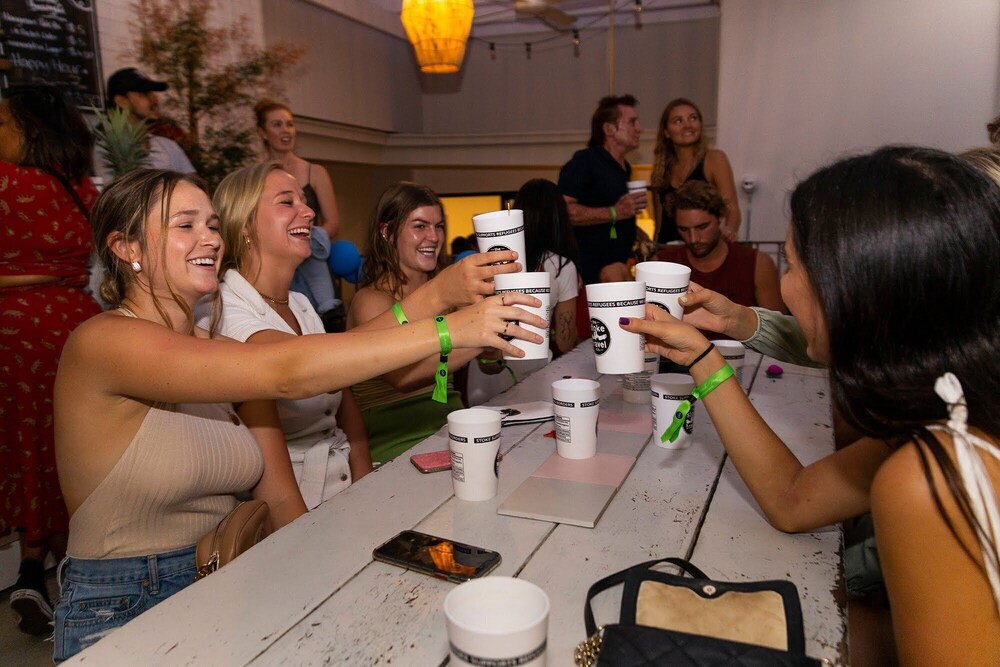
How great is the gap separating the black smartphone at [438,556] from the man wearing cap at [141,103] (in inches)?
120

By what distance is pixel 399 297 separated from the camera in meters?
2.58

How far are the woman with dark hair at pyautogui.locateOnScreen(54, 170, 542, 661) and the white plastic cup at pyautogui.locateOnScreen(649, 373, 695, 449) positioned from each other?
43cm

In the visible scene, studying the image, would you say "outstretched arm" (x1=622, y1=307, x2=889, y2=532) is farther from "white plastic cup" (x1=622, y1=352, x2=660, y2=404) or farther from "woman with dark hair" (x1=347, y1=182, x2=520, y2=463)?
"woman with dark hair" (x1=347, y1=182, x2=520, y2=463)

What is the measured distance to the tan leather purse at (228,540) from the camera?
132cm

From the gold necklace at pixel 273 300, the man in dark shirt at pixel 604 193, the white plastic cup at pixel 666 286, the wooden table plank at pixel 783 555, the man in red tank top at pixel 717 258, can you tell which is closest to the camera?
the wooden table plank at pixel 783 555

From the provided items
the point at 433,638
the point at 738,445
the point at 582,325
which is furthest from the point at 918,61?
the point at 433,638

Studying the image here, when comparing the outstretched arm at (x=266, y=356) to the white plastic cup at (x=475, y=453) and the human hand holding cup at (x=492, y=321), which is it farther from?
the white plastic cup at (x=475, y=453)

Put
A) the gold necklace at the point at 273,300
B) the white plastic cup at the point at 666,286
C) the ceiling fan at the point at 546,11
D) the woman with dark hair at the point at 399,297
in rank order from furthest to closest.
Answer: the ceiling fan at the point at 546,11 < the woman with dark hair at the point at 399,297 < the gold necklace at the point at 273,300 < the white plastic cup at the point at 666,286

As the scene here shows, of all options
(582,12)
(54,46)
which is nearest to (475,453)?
(54,46)

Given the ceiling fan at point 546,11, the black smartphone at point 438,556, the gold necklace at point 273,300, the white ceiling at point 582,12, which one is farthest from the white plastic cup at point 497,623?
the white ceiling at point 582,12

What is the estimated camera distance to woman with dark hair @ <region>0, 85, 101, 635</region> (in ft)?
8.72

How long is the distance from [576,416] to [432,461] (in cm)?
34

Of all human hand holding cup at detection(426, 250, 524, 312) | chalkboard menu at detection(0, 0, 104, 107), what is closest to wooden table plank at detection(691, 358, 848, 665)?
human hand holding cup at detection(426, 250, 524, 312)

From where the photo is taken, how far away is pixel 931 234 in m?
0.94
